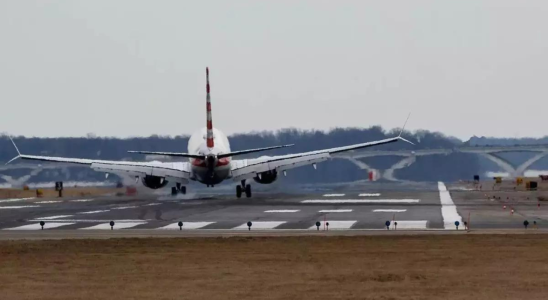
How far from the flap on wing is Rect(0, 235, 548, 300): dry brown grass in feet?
146

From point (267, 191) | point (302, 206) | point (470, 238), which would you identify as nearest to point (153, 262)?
point (470, 238)

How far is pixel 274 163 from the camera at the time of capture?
79938mm

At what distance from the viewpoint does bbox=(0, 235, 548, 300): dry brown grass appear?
21.3 m

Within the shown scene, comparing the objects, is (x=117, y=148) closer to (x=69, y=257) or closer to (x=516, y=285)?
(x=69, y=257)

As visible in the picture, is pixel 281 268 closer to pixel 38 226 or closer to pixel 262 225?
pixel 262 225

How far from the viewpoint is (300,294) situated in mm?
20875

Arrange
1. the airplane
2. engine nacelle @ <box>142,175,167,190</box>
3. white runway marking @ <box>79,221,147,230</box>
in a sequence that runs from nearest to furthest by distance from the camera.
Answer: white runway marking @ <box>79,221,147,230</box> → the airplane → engine nacelle @ <box>142,175,167,190</box>

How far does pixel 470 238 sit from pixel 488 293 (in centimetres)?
1387

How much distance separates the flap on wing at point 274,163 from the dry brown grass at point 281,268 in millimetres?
44581

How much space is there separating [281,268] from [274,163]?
178 feet

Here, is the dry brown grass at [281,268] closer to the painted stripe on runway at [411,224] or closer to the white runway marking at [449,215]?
the painted stripe on runway at [411,224]

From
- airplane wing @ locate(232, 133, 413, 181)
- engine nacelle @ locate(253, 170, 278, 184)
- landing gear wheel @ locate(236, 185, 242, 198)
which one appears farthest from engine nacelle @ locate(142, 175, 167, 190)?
engine nacelle @ locate(253, 170, 278, 184)

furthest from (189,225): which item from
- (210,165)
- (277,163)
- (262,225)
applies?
(277,163)

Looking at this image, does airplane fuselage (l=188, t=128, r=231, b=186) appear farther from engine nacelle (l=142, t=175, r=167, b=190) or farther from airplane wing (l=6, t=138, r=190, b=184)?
engine nacelle (l=142, t=175, r=167, b=190)
